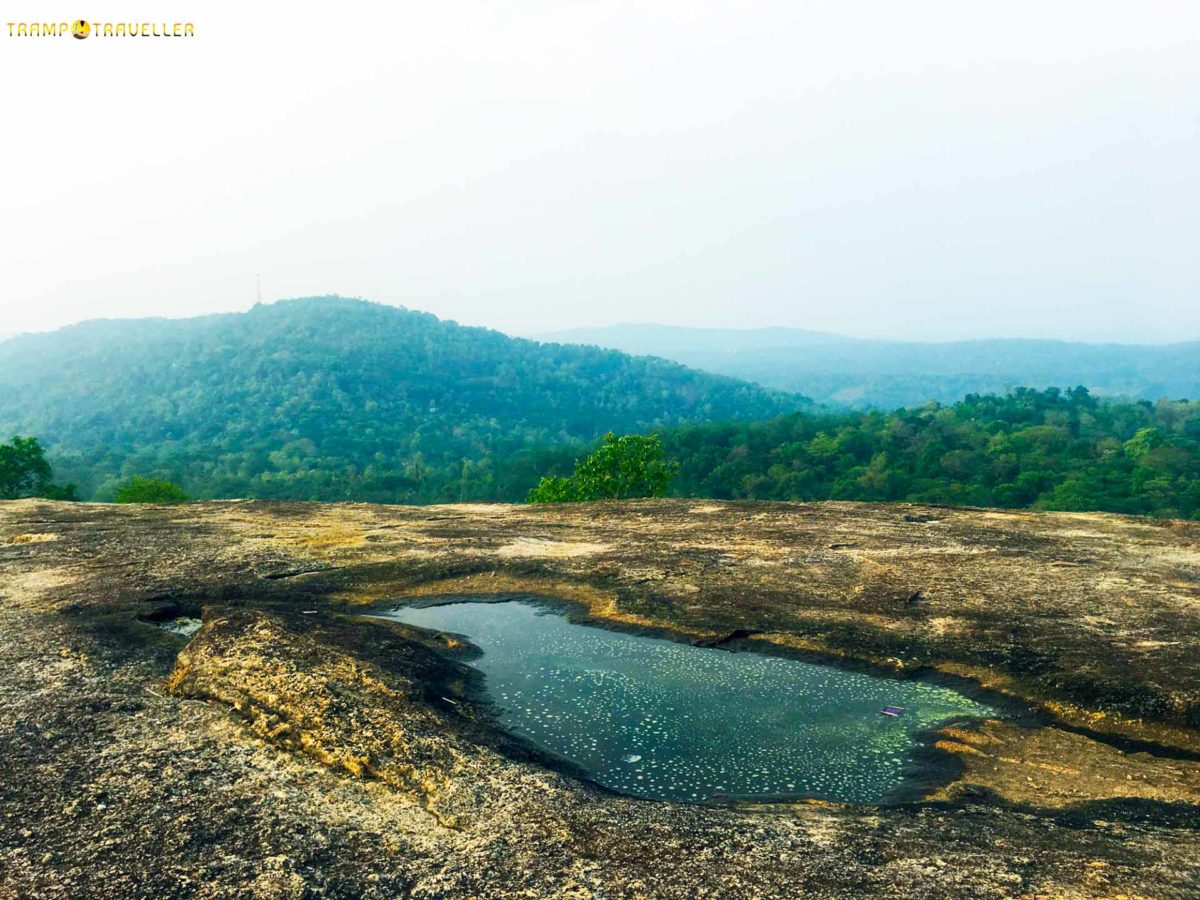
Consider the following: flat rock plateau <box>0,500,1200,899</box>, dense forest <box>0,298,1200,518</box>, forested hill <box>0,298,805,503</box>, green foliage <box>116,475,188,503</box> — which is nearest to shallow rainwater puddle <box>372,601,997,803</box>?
flat rock plateau <box>0,500,1200,899</box>

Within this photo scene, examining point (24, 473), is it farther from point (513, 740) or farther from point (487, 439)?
point (487, 439)

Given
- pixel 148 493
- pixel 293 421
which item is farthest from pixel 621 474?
pixel 293 421

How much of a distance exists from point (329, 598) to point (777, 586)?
8347 millimetres

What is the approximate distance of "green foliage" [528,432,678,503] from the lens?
43.1m

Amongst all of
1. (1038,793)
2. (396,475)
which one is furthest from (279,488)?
(1038,793)

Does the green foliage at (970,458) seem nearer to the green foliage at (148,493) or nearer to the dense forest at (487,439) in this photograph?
the dense forest at (487,439)

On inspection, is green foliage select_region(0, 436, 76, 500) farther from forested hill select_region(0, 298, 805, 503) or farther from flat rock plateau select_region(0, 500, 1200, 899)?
forested hill select_region(0, 298, 805, 503)

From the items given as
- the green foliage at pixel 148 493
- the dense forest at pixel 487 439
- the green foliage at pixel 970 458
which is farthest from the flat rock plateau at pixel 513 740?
the green foliage at pixel 970 458

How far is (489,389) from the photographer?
196 m

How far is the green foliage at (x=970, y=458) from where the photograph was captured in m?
66.8

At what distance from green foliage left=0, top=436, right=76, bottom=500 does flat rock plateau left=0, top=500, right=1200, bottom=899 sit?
3116 centimetres

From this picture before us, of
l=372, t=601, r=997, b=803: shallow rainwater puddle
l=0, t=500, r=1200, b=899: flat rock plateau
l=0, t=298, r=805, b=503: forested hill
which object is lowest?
l=0, t=298, r=805, b=503: forested hill

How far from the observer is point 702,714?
10672 millimetres

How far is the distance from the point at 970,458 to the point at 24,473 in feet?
250
